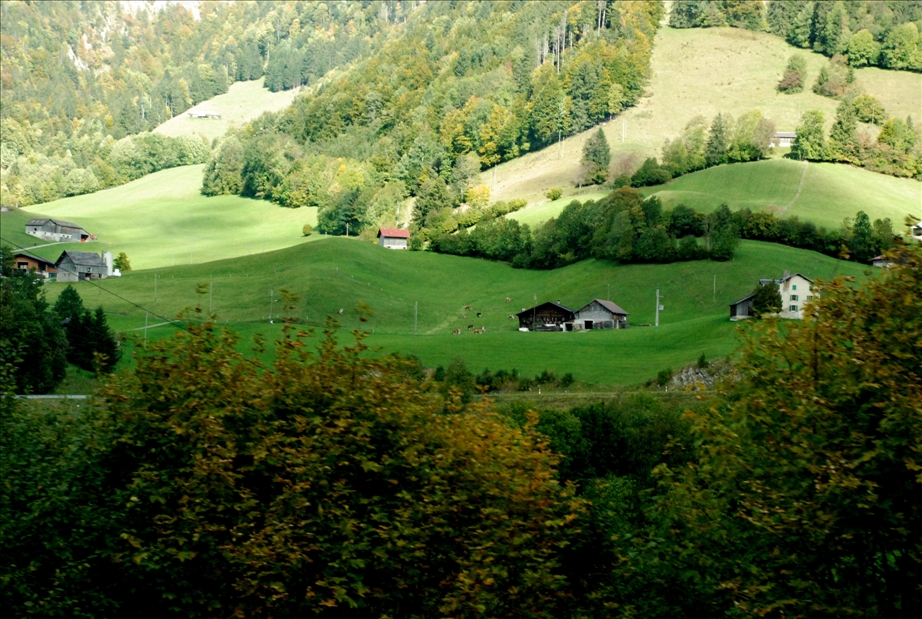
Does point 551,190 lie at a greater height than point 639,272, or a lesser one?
greater

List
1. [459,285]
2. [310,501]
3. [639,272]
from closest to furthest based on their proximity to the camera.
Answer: [310,501]
[639,272]
[459,285]

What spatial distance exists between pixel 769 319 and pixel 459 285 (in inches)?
4858

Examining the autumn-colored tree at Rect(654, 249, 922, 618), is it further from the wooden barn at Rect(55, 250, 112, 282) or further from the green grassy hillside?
the wooden barn at Rect(55, 250, 112, 282)

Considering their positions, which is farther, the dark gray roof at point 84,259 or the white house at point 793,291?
the dark gray roof at point 84,259

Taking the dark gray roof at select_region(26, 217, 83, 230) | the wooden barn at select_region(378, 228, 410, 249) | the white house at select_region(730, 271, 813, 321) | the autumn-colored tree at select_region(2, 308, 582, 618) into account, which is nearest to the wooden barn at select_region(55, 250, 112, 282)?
the dark gray roof at select_region(26, 217, 83, 230)

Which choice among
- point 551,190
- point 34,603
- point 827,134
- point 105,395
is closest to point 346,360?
point 105,395

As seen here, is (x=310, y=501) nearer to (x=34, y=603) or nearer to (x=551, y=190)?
(x=34, y=603)

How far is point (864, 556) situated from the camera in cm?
1781

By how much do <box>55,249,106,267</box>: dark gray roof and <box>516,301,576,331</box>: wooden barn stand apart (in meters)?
68.3

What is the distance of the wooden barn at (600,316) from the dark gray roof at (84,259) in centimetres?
7550

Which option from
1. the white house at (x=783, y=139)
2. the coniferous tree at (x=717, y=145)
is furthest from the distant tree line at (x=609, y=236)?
the white house at (x=783, y=139)

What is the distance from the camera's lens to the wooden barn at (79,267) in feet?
457

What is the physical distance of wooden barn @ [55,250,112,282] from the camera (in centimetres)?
13938

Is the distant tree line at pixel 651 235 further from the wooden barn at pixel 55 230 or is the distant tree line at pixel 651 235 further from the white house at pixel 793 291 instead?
the wooden barn at pixel 55 230
